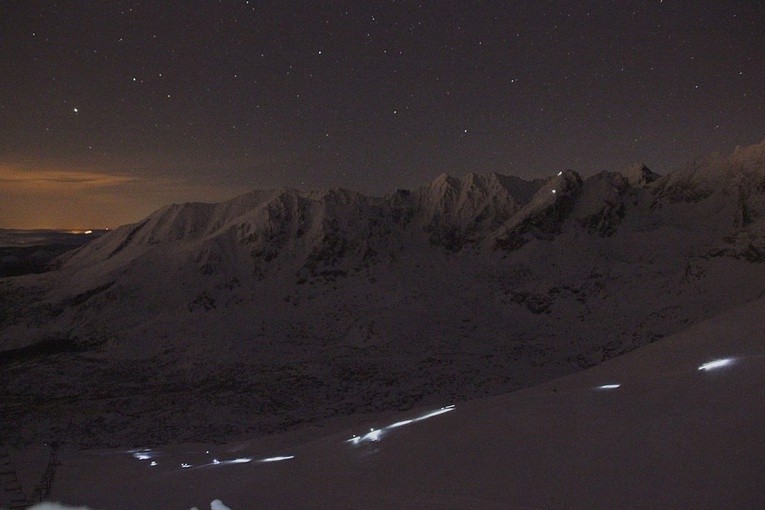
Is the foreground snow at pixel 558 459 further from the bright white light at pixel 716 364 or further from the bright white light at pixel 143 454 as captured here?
the bright white light at pixel 143 454

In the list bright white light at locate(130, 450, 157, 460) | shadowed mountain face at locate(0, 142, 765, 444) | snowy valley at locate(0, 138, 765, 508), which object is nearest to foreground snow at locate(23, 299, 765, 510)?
snowy valley at locate(0, 138, 765, 508)

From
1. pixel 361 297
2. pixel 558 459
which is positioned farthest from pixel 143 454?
A: pixel 361 297

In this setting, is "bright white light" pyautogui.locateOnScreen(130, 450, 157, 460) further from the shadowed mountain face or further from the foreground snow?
the foreground snow

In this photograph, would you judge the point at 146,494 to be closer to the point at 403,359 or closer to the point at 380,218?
the point at 403,359

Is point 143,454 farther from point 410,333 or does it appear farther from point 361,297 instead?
point 361,297

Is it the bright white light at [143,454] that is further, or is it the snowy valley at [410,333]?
the bright white light at [143,454]

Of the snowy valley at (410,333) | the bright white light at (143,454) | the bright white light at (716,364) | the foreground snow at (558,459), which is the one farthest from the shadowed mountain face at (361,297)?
the bright white light at (716,364)

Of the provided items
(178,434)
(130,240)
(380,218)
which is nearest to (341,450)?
(178,434)
